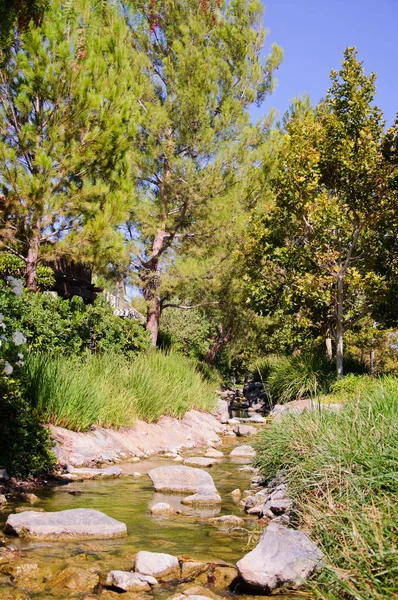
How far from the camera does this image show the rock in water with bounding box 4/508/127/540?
4383 millimetres

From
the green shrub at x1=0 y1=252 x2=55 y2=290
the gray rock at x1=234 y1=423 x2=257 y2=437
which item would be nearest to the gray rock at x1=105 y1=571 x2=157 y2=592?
the gray rock at x1=234 y1=423 x2=257 y2=437

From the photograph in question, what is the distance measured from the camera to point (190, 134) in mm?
15898

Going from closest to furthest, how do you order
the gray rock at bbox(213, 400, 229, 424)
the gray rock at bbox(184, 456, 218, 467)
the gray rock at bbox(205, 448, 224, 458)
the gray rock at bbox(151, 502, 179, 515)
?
the gray rock at bbox(151, 502, 179, 515) < the gray rock at bbox(184, 456, 218, 467) < the gray rock at bbox(205, 448, 224, 458) < the gray rock at bbox(213, 400, 229, 424)

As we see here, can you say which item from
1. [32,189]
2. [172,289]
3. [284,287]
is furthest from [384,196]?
[32,189]

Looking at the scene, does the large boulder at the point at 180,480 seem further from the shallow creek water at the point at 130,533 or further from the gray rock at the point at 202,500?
the gray rock at the point at 202,500

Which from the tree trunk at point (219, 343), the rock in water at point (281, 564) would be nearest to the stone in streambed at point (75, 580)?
the rock in water at point (281, 564)

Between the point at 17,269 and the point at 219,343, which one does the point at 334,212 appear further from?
the point at 219,343

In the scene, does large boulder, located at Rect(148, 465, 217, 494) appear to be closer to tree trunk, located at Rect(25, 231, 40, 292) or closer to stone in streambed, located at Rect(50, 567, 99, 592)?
stone in streambed, located at Rect(50, 567, 99, 592)

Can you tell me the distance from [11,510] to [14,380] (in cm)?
160

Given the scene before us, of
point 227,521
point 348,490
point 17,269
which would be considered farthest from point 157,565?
point 17,269

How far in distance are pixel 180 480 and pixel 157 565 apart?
2873 millimetres

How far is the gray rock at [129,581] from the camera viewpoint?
3.54m

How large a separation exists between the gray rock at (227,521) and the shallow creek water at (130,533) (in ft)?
0.23

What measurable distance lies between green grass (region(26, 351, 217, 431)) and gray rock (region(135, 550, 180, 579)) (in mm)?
3670
